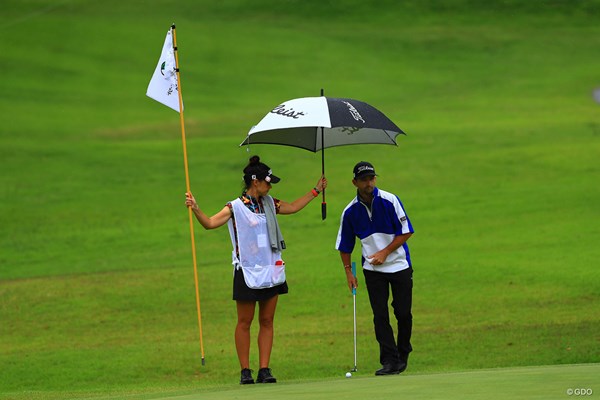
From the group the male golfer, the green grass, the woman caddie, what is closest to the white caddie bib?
the woman caddie

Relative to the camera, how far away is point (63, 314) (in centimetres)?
1930

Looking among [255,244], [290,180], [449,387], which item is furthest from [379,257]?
[290,180]

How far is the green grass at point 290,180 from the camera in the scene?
645 inches

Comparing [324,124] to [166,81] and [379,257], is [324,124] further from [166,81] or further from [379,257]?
[166,81]

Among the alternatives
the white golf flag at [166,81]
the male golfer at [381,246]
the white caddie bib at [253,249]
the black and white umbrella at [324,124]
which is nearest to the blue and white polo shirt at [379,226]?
the male golfer at [381,246]

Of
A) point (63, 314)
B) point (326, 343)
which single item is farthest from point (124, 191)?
point (326, 343)

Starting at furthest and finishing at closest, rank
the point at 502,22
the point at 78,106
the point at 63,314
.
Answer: the point at 502,22 → the point at 78,106 → the point at 63,314

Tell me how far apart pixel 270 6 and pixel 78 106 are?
2064 centimetres

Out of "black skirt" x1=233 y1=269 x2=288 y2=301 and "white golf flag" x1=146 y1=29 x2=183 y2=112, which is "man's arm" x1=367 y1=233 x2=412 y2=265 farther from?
"white golf flag" x1=146 y1=29 x2=183 y2=112

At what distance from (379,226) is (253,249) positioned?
1181 millimetres

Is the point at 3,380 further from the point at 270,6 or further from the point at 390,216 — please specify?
the point at 270,6

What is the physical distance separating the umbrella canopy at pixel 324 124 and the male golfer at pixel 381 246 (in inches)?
16.7

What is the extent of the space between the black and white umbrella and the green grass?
7.42 feet

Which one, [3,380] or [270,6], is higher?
[270,6]
